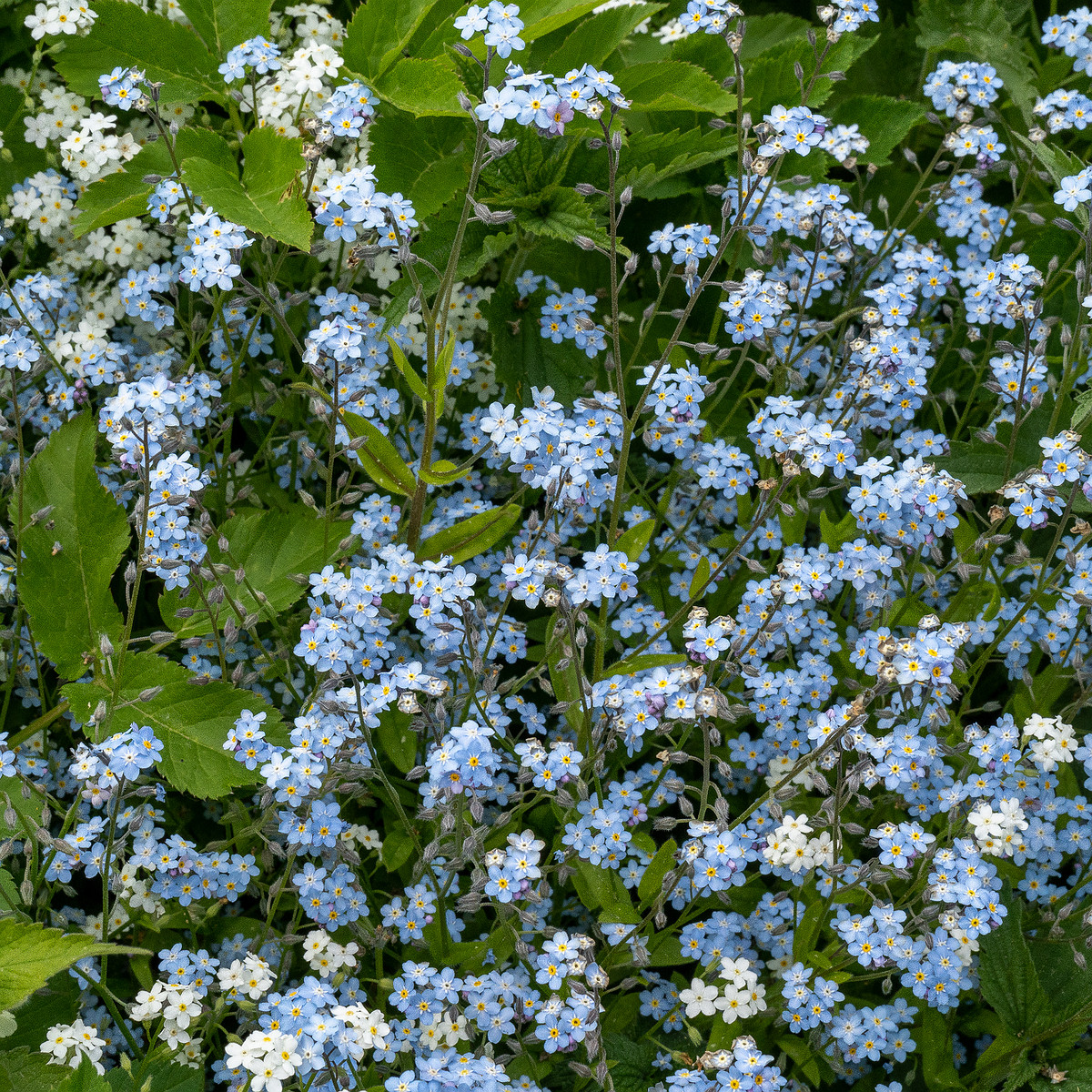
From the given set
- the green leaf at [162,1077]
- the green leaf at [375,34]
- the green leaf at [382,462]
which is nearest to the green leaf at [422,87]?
the green leaf at [375,34]

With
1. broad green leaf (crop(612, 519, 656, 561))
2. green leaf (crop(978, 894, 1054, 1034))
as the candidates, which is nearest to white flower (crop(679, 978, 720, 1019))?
green leaf (crop(978, 894, 1054, 1034))

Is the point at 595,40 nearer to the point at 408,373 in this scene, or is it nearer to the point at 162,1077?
the point at 408,373

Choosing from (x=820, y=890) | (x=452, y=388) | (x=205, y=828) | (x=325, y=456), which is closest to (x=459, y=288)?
(x=452, y=388)

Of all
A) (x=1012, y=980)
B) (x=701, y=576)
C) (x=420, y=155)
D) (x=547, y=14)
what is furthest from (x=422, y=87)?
(x=1012, y=980)

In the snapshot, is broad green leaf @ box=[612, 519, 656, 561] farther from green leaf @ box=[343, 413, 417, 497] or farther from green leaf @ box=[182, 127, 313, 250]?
green leaf @ box=[182, 127, 313, 250]

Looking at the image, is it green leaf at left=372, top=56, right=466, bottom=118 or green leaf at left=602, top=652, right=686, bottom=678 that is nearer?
green leaf at left=602, top=652, right=686, bottom=678

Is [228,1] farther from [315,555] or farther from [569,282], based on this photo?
[315,555]

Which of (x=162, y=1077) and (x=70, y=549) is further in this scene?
(x=70, y=549)
